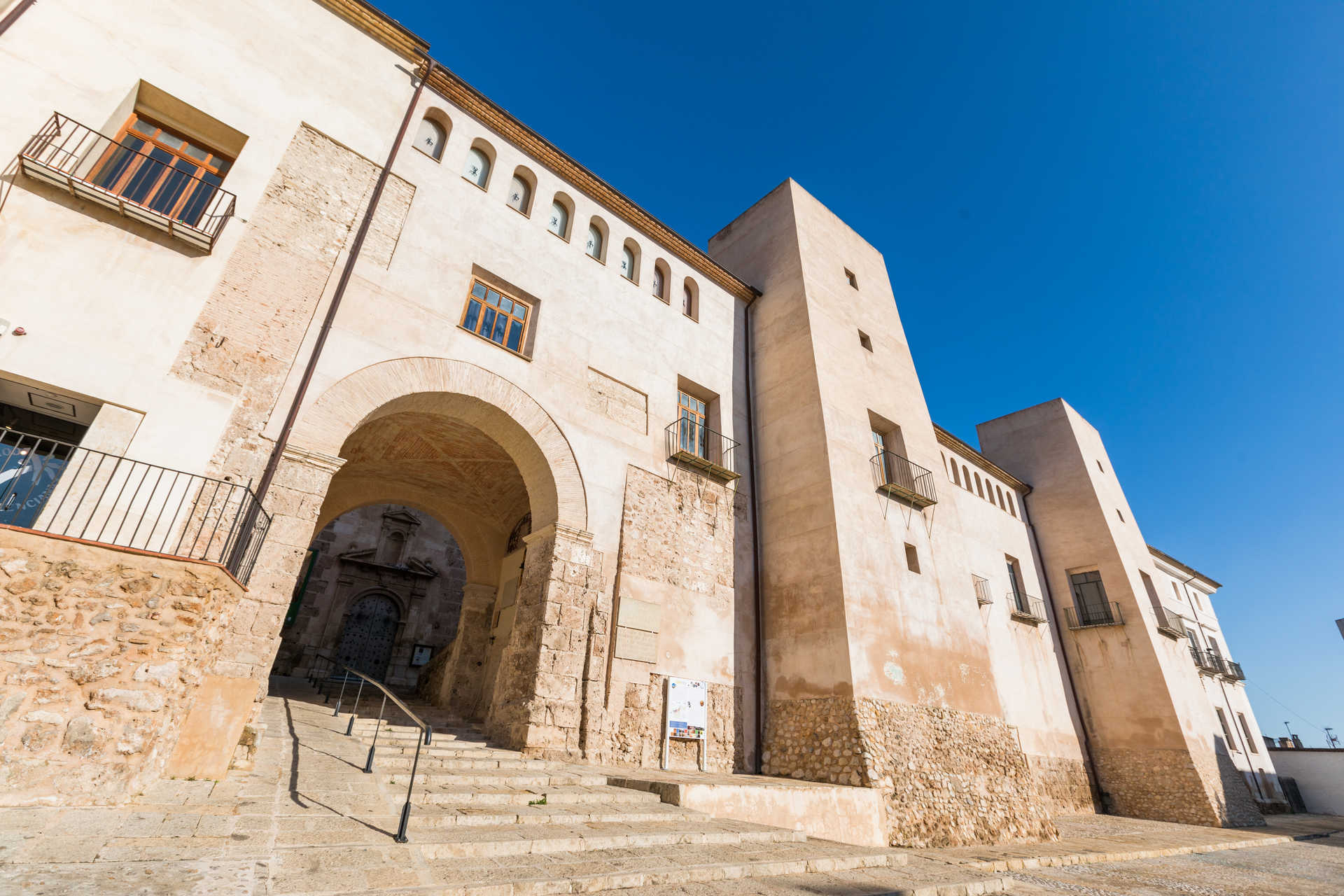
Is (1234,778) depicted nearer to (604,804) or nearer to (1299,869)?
(1299,869)

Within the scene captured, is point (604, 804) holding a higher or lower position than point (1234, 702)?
lower

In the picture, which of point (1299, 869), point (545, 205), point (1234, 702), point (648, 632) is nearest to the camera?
point (1299, 869)

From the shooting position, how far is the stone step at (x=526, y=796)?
5.24 meters

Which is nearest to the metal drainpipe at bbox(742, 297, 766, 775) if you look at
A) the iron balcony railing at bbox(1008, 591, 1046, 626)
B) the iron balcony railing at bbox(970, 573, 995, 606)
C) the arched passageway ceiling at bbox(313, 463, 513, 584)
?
the arched passageway ceiling at bbox(313, 463, 513, 584)

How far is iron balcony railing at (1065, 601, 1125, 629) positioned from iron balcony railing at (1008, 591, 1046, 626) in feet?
2.74

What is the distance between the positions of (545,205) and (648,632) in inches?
323

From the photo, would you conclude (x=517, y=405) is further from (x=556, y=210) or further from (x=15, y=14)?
(x=15, y=14)

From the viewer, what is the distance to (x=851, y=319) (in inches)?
586

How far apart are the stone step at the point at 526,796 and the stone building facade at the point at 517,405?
1.75 m

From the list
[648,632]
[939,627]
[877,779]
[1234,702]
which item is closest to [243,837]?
[648,632]

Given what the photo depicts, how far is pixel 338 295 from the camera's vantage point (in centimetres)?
790

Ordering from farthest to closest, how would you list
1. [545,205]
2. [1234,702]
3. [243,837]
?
[1234,702]
[545,205]
[243,837]

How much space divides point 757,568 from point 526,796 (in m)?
6.84

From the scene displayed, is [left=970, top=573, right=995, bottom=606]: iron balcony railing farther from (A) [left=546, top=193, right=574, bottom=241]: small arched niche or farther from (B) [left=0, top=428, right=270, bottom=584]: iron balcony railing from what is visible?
(B) [left=0, top=428, right=270, bottom=584]: iron balcony railing
